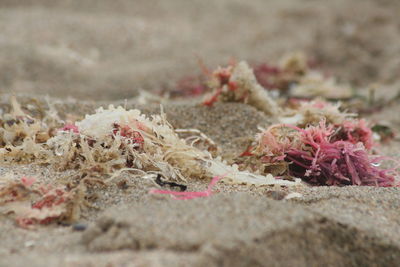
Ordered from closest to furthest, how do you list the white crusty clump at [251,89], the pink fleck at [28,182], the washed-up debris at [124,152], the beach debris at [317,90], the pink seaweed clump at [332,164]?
the pink fleck at [28,182], the washed-up debris at [124,152], the pink seaweed clump at [332,164], the white crusty clump at [251,89], the beach debris at [317,90]

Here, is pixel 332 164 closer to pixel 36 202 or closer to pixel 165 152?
pixel 165 152

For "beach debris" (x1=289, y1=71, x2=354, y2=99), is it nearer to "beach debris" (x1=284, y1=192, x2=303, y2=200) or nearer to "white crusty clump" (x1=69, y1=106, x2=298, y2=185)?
"white crusty clump" (x1=69, y1=106, x2=298, y2=185)

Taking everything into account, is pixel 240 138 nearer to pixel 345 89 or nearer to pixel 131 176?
pixel 131 176

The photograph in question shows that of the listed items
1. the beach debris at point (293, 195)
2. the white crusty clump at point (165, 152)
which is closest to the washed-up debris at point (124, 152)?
the white crusty clump at point (165, 152)

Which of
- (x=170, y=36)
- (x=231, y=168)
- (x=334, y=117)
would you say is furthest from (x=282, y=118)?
(x=170, y=36)

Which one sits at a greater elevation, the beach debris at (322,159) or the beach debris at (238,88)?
the beach debris at (238,88)

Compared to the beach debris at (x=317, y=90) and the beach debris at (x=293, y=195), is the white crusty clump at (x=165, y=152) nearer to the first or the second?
the beach debris at (x=293, y=195)
